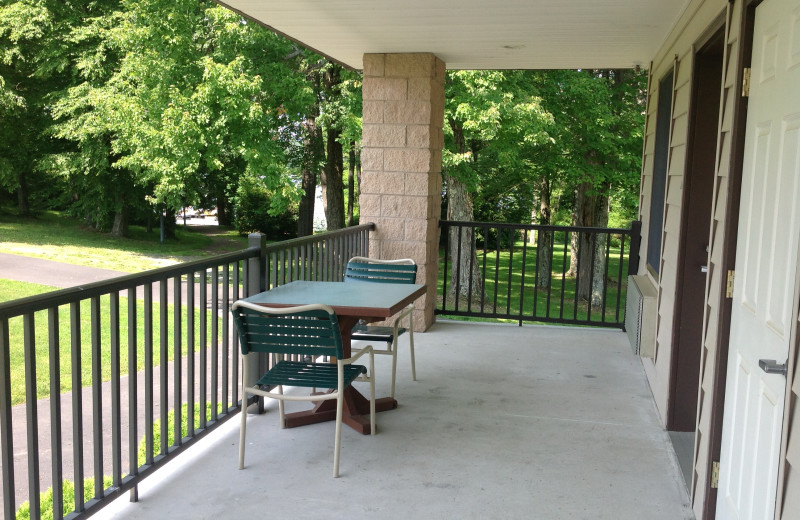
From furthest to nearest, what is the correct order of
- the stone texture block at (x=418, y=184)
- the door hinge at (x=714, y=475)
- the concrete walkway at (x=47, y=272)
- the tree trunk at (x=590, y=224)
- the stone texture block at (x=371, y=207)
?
the tree trunk at (x=590, y=224) → the concrete walkway at (x=47, y=272) → the stone texture block at (x=371, y=207) → the stone texture block at (x=418, y=184) → the door hinge at (x=714, y=475)

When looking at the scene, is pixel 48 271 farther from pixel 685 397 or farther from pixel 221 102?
pixel 685 397

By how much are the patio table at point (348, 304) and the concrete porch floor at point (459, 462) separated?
0.08m

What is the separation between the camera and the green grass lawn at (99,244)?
16.3 metres

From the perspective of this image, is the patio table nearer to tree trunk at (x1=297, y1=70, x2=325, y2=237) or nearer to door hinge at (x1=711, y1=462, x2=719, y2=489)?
door hinge at (x1=711, y1=462, x2=719, y2=489)

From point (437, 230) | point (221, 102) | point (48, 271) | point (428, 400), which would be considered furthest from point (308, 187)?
point (428, 400)

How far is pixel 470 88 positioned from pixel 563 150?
9.42 feet

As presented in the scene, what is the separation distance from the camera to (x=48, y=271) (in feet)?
45.3

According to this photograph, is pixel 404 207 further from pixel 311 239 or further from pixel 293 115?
pixel 293 115

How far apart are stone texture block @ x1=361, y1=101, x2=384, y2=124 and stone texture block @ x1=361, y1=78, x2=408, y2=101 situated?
0.04 meters

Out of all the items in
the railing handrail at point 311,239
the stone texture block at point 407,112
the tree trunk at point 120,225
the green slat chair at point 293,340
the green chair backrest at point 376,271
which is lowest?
the tree trunk at point 120,225

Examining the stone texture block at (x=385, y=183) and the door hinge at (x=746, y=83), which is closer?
the door hinge at (x=746, y=83)

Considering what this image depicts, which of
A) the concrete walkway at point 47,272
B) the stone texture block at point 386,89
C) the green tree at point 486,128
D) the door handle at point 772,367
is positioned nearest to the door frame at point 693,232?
the door handle at point 772,367

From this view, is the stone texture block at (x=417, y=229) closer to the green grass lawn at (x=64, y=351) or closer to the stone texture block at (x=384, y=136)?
the stone texture block at (x=384, y=136)

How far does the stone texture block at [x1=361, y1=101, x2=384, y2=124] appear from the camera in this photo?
20.6 feet
